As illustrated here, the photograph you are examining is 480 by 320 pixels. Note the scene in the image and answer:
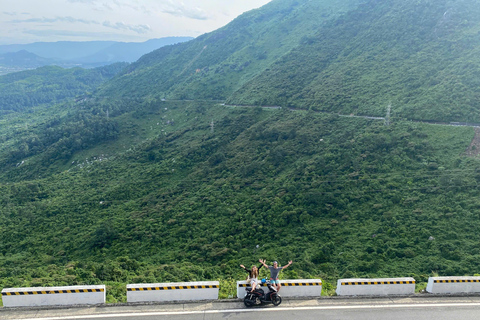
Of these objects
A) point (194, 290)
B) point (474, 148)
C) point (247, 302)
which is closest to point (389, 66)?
point (474, 148)

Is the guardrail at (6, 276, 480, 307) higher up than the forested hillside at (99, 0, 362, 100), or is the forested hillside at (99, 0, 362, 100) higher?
the forested hillside at (99, 0, 362, 100)

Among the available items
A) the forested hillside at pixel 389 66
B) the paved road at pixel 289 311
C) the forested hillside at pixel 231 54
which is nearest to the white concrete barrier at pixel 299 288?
the paved road at pixel 289 311

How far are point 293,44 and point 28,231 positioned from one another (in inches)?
3944

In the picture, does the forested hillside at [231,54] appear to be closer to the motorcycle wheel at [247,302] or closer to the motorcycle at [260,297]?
the motorcycle at [260,297]

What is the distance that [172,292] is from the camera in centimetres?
1596

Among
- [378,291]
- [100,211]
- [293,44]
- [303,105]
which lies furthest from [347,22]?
[378,291]

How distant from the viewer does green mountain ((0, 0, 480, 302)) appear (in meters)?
29.6

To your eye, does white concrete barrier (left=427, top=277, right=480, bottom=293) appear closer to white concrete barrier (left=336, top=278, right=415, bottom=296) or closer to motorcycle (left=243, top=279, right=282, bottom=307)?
white concrete barrier (left=336, top=278, right=415, bottom=296)

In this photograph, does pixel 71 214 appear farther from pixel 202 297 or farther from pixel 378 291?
pixel 378 291

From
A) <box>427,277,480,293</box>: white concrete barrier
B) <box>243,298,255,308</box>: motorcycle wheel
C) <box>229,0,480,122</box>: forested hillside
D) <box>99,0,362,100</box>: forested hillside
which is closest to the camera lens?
<box>243,298,255,308</box>: motorcycle wheel

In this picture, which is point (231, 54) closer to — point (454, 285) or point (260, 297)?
point (454, 285)

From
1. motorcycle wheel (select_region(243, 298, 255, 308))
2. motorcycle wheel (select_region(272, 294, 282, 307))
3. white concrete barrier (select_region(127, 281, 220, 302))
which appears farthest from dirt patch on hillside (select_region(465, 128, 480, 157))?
white concrete barrier (select_region(127, 281, 220, 302))

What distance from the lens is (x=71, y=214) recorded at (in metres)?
49.0

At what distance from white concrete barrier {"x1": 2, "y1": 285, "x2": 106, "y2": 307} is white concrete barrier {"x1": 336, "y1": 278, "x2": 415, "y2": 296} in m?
13.1
